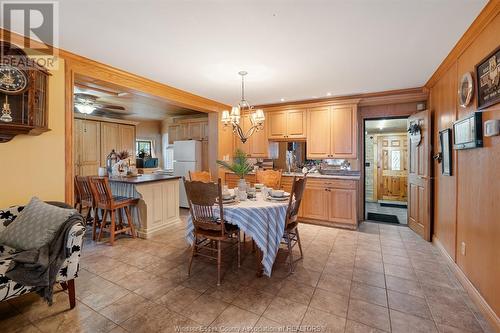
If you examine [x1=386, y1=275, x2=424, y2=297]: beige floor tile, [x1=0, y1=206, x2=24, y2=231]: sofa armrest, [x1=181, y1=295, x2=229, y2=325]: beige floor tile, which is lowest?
[x1=181, y1=295, x2=229, y2=325]: beige floor tile

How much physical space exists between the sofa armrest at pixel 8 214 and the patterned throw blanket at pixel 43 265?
0.45 m

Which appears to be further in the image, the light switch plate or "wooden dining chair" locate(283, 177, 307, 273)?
"wooden dining chair" locate(283, 177, 307, 273)

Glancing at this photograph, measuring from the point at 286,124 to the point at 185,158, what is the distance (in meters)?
2.51

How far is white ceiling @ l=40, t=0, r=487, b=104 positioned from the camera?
1.80m

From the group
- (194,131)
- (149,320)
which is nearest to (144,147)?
(194,131)

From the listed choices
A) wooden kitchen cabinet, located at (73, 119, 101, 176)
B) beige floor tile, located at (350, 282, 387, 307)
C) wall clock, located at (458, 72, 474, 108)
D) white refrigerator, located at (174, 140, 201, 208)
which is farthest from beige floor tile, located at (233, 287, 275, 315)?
wooden kitchen cabinet, located at (73, 119, 101, 176)

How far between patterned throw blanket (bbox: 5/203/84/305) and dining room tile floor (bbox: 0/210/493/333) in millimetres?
312

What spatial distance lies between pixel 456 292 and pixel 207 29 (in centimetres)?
333

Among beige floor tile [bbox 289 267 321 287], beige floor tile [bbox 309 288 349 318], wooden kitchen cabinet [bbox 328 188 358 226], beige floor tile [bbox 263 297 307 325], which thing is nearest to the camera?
beige floor tile [bbox 263 297 307 325]

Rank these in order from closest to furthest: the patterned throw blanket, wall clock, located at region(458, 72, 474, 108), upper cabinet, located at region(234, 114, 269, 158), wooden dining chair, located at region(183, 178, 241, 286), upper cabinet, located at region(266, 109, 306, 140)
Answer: the patterned throw blanket → wall clock, located at region(458, 72, 474, 108) → wooden dining chair, located at region(183, 178, 241, 286) → upper cabinet, located at region(266, 109, 306, 140) → upper cabinet, located at region(234, 114, 269, 158)

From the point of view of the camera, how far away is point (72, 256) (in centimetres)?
192

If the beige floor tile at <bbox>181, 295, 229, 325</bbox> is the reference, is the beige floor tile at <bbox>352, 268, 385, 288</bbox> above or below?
above

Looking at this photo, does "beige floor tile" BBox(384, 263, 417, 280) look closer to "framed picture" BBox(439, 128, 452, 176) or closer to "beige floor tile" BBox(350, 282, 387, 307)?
"beige floor tile" BBox(350, 282, 387, 307)

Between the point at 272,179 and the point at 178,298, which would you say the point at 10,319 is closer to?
the point at 178,298
